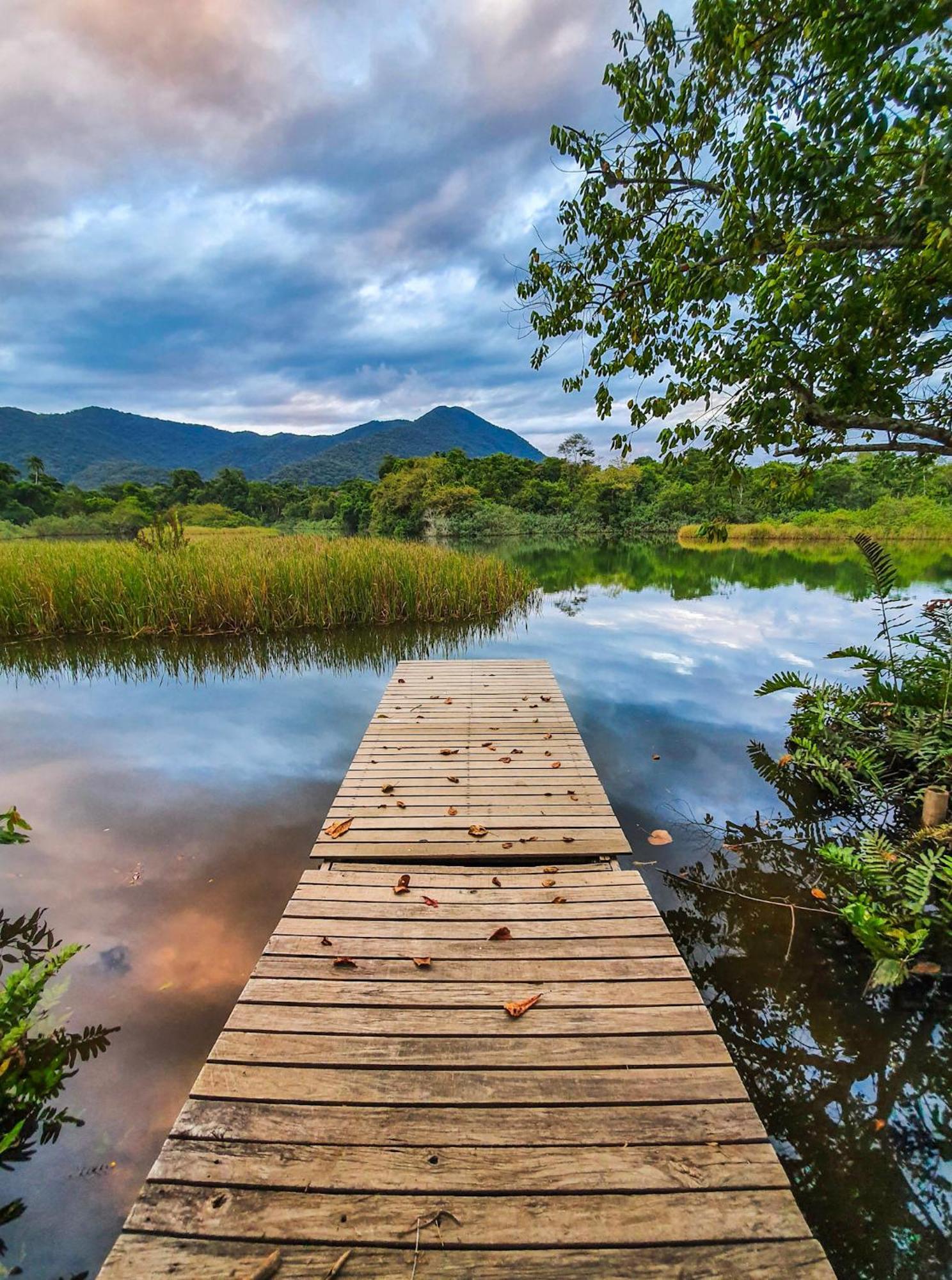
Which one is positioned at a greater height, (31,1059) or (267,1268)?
(267,1268)

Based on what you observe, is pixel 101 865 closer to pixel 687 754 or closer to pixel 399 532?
pixel 687 754

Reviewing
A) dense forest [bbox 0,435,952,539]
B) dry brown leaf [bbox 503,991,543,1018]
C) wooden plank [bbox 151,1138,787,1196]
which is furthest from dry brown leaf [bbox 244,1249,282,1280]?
dense forest [bbox 0,435,952,539]

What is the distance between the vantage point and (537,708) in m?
4.65

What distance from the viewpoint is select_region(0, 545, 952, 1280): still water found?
1600 millimetres

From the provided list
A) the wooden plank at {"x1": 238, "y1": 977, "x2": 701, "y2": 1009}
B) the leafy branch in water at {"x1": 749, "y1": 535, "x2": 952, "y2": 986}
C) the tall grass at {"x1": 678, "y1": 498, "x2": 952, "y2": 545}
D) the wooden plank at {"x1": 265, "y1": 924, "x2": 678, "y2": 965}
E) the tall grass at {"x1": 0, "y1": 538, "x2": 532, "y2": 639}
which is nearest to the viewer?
the wooden plank at {"x1": 238, "y1": 977, "x2": 701, "y2": 1009}

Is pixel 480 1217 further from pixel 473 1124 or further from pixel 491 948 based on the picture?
pixel 491 948

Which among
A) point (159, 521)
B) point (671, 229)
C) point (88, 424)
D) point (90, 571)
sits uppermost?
point (88, 424)

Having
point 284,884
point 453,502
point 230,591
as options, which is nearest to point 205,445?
point 453,502

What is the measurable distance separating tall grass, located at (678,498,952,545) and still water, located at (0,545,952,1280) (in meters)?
25.2

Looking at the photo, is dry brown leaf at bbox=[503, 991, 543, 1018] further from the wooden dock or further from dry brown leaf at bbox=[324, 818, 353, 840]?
dry brown leaf at bbox=[324, 818, 353, 840]

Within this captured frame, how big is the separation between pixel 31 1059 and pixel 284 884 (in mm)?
1181

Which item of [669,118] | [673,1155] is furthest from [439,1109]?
[669,118]

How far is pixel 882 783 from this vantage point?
379 cm

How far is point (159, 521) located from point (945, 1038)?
11.6m
